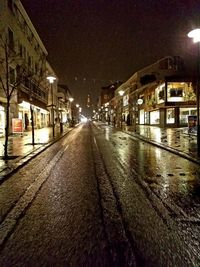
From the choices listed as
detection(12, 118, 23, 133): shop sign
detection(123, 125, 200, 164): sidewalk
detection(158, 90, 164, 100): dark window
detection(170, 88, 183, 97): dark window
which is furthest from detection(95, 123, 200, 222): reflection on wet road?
detection(158, 90, 164, 100): dark window

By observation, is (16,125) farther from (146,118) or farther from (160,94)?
(146,118)

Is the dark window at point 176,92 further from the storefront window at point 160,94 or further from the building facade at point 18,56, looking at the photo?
the building facade at point 18,56

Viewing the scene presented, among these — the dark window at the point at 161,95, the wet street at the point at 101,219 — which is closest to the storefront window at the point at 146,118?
the dark window at the point at 161,95

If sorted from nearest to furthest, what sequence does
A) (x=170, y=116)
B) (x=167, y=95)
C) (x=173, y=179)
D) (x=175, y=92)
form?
(x=173, y=179), (x=167, y=95), (x=175, y=92), (x=170, y=116)

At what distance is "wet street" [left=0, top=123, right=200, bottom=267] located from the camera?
11.4 ft

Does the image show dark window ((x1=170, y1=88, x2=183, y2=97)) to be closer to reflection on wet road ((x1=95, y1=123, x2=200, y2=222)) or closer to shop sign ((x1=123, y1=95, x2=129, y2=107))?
reflection on wet road ((x1=95, y1=123, x2=200, y2=222))

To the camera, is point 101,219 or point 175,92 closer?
point 101,219

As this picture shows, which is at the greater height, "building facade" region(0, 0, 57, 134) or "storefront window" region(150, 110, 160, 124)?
"building facade" region(0, 0, 57, 134)

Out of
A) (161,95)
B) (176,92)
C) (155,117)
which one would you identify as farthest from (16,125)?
(155,117)

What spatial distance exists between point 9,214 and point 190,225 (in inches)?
125

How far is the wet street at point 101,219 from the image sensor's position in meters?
3.48

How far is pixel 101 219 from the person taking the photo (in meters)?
4.74

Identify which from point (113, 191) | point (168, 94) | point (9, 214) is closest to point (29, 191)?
point (9, 214)

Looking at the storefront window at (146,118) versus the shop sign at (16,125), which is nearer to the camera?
the shop sign at (16,125)
